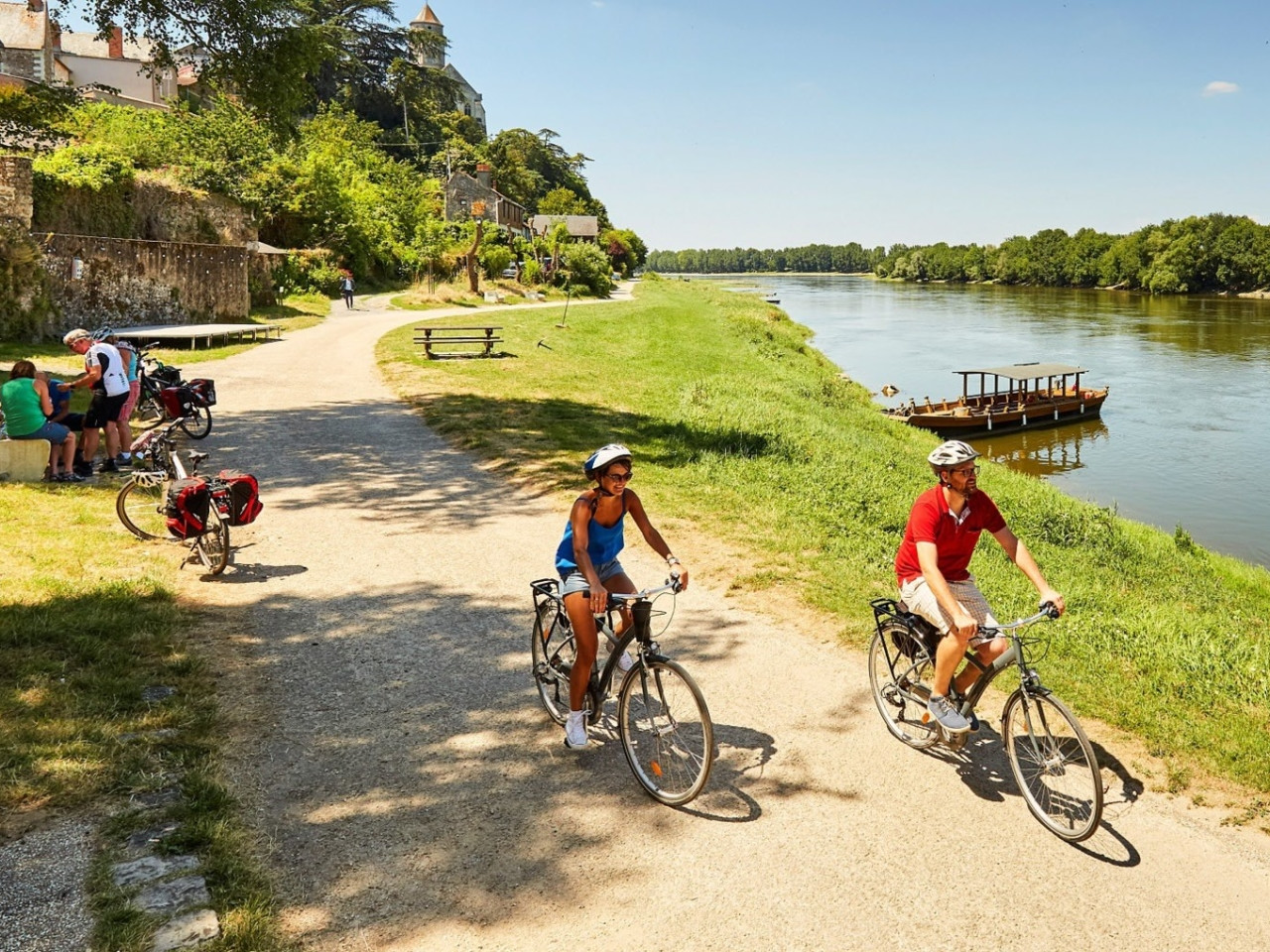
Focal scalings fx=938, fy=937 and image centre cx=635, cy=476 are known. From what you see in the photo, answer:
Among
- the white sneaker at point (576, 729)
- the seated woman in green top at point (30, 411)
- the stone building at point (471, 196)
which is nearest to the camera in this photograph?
the white sneaker at point (576, 729)

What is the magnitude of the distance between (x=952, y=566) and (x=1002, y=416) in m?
32.7

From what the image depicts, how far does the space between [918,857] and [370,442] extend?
1165 cm

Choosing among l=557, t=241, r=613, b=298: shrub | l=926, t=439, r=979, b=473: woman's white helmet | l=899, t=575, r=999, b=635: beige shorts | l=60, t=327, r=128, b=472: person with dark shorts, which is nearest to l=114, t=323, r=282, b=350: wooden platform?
l=60, t=327, r=128, b=472: person with dark shorts

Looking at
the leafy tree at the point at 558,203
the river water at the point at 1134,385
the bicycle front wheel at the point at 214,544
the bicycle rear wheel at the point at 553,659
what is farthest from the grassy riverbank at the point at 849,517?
the leafy tree at the point at 558,203

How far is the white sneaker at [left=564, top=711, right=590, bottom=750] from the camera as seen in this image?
545 cm

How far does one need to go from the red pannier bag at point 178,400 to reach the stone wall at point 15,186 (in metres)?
12.7

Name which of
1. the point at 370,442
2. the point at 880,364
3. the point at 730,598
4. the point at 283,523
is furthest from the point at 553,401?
the point at 880,364

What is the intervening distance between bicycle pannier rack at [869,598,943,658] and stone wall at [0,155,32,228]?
2420cm

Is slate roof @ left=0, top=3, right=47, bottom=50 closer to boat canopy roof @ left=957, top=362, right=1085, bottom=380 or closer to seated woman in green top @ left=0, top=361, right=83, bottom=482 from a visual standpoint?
boat canopy roof @ left=957, top=362, right=1085, bottom=380

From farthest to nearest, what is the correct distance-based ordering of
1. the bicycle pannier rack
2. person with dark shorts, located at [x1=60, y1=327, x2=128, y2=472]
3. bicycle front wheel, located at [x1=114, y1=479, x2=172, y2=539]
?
1. person with dark shorts, located at [x1=60, y1=327, x2=128, y2=472]
2. bicycle front wheel, located at [x1=114, y1=479, x2=172, y2=539]
3. the bicycle pannier rack

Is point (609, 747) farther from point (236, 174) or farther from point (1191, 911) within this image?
point (236, 174)

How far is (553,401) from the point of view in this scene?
18.7 meters

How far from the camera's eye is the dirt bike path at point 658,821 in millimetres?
4176

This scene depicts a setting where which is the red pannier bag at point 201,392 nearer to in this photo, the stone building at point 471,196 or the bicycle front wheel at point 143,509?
the bicycle front wheel at point 143,509
